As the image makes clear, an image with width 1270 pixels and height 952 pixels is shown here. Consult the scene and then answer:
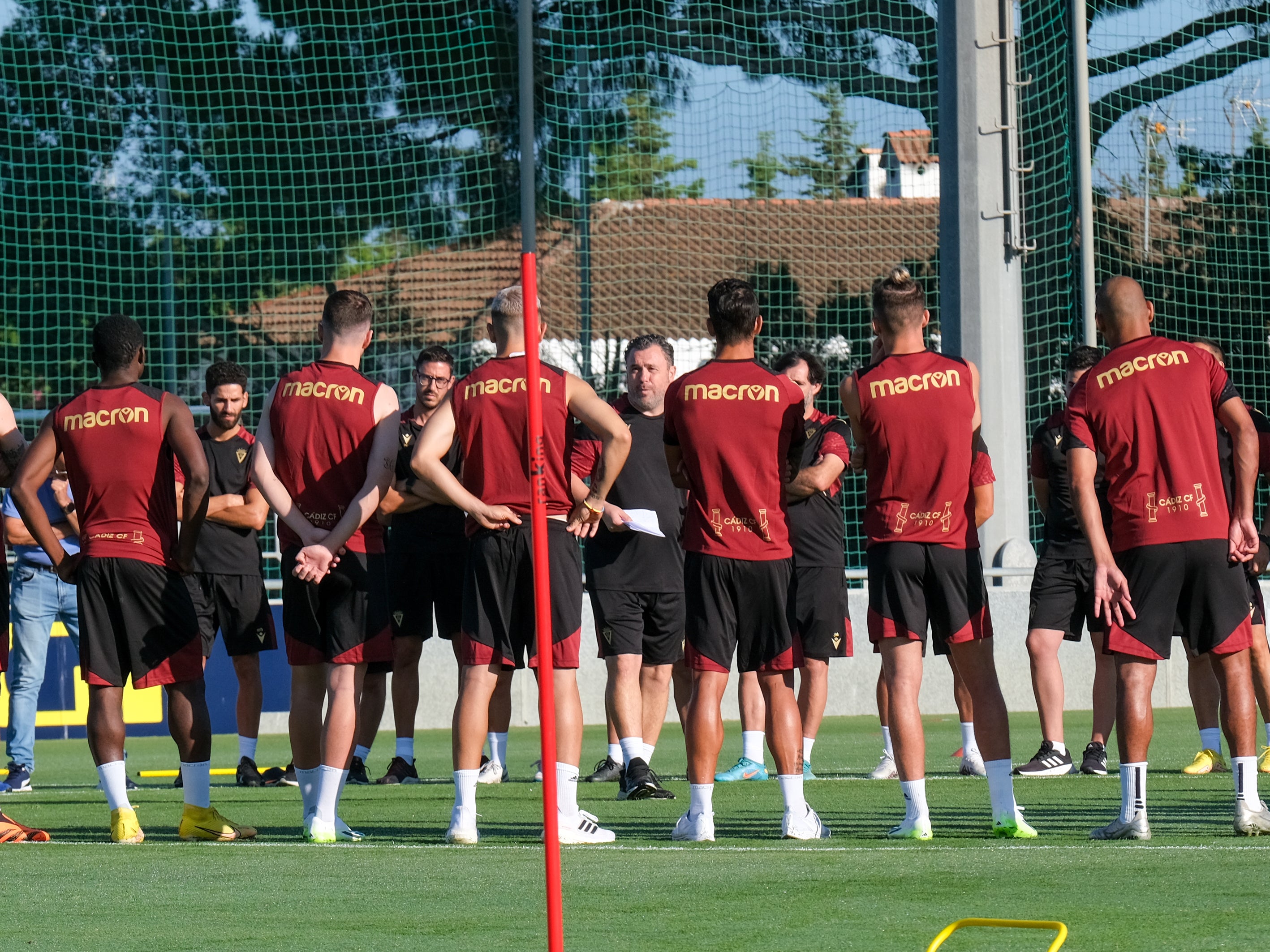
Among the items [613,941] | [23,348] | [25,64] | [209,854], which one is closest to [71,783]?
[209,854]

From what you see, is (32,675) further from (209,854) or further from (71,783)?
(209,854)

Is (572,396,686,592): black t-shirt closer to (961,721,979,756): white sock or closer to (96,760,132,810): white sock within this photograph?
(961,721,979,756): white sock

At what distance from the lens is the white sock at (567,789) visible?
21.4ft

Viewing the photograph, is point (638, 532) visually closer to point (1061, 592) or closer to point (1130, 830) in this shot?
point (1061, 592)

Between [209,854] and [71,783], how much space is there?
4186 millimetres

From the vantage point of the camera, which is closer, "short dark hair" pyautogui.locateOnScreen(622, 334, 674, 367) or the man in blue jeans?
"short dark hair" pyautogui.locateOnScreen(622, 334, 674, 367)

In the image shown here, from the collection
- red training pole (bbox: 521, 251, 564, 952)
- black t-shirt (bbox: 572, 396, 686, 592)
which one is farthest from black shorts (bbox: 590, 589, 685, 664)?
red training pole (bbox: 521, 251, 564, 952)

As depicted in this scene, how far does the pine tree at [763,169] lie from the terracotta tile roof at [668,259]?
0.41 ft

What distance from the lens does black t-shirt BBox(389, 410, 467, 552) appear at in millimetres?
9375

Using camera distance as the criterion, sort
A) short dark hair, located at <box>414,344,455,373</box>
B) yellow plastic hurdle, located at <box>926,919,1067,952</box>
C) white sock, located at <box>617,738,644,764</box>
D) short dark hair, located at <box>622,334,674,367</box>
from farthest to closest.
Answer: short dark hair, located at <box>414,344,455,373</box> < short dark hair, located at <box>622,334,674,367</box> < white sock, located at <box>617,738,644,764</box> < yellow plastic hurdle, located at <box>926,919,1067,952</box>

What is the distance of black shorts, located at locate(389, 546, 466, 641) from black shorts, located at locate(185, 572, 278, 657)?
2.44ft

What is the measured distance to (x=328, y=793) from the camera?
6.77 meters

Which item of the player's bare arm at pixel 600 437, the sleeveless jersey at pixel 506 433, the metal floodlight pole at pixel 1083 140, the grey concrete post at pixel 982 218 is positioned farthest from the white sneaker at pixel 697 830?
the metal floodlight pole at pixel 1083 140

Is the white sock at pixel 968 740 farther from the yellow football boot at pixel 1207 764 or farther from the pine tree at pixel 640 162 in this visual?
the pine tree at pixel 640 162
